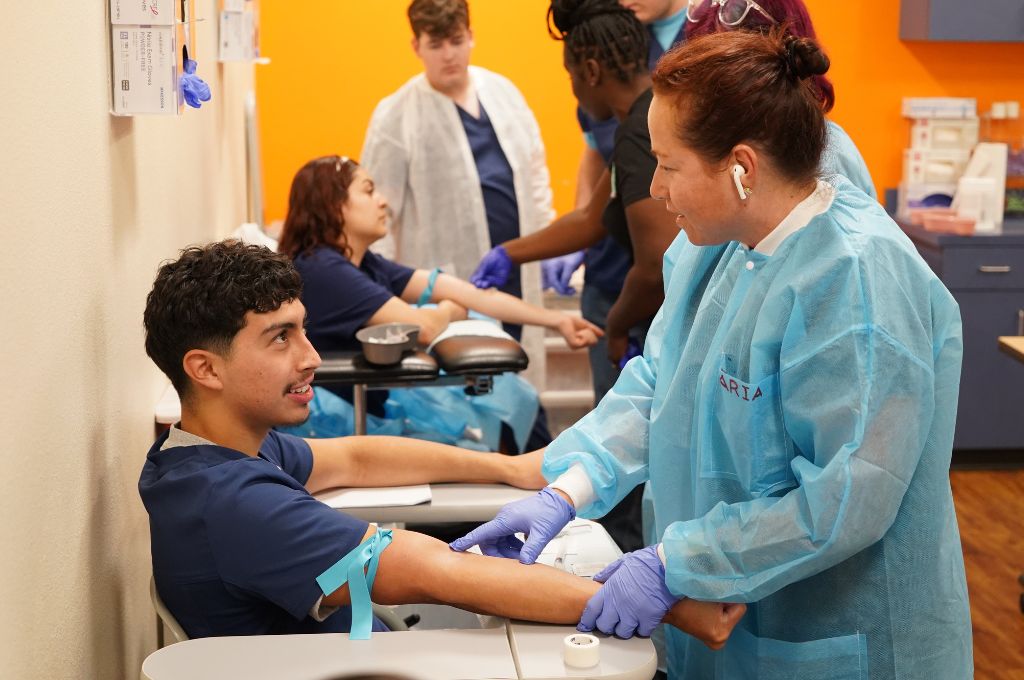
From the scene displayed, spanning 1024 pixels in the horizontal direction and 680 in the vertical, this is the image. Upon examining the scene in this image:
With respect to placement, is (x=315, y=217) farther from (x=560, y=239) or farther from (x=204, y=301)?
(x=204, y=301)

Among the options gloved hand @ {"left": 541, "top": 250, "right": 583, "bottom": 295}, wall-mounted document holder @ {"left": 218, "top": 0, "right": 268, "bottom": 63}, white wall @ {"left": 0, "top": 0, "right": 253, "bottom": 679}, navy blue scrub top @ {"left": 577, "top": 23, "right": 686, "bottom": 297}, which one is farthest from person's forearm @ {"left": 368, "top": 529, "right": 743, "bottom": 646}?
gloved hand @ {"left": 541, "top": 250, "right": 583, "bottom": 295}

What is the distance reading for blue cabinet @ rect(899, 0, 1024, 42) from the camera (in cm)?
456

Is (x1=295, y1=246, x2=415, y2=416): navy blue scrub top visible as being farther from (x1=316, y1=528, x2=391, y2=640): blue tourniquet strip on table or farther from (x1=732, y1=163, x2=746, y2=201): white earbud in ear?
(x1=732, y1=163, x2=746, y2=201): white earbud in ear

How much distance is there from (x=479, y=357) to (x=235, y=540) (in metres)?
1.24

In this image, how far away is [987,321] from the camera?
14.3 ft

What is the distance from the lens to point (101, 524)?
69.0 inches

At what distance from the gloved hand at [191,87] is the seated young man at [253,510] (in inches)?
15.0

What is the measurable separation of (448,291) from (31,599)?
216cm

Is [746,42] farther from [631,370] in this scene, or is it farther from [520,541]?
[520,541]

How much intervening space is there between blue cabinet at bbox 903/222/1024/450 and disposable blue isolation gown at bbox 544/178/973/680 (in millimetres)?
2929

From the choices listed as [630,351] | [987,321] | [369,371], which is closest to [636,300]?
[630,351]

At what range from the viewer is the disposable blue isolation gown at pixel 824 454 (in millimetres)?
1369

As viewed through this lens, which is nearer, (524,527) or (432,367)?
(524,527)

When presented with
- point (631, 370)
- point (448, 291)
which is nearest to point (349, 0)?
point (448, 291)
